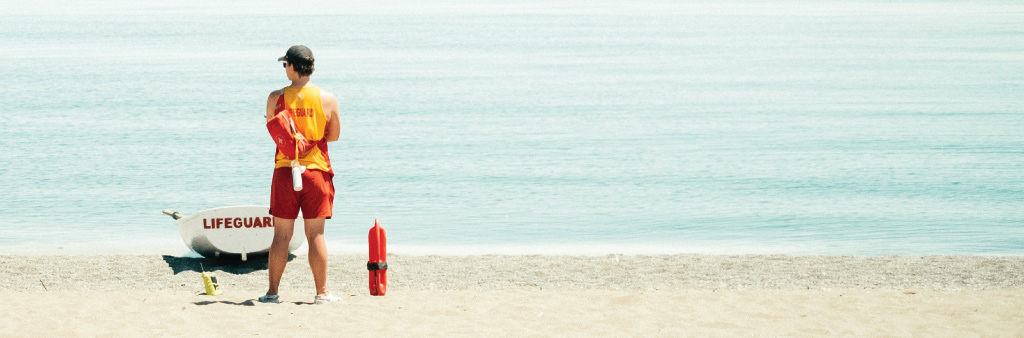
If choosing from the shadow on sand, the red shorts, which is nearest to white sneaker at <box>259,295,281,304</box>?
the red shorts

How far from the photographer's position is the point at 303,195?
6.17 m

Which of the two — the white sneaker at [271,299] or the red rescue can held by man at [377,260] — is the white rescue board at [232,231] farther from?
the white sneaker at [271,299]

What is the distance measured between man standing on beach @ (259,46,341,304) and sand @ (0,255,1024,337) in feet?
1.70

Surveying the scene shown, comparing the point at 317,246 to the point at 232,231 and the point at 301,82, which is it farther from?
the point at 232,231

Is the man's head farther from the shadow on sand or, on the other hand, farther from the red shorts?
the shadow on sand

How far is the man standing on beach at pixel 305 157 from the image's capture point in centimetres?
611

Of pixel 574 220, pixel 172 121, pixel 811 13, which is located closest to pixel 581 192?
pixel 574 220

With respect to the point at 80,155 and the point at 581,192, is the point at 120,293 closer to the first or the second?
the point at 581,192

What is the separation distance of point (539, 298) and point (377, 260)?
102 cm

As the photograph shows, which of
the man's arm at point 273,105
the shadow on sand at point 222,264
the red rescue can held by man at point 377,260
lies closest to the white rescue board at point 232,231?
the shadow on sand at point 222,264

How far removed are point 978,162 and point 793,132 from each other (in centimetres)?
549

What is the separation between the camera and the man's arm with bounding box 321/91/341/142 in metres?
6.18

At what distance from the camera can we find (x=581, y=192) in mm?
16812

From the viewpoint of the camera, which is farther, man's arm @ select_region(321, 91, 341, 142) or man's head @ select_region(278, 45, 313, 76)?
man's arm @ select_region(321, 91, 341, 142)
